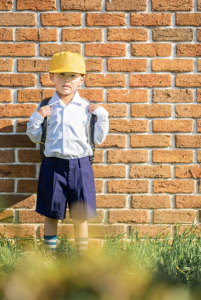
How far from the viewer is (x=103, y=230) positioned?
7.00 feet

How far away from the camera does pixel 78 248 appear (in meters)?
1.88

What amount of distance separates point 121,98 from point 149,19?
24.1 inches

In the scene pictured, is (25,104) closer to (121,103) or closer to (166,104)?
(121,103)

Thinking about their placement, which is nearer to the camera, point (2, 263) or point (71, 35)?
point (2, 263)

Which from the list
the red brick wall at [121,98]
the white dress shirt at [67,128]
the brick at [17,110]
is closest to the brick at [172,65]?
the red brick wall at [121,98]

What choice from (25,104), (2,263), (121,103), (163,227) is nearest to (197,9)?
(121,103)

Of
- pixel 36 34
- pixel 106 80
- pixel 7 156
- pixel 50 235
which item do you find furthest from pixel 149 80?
pixel 50 235

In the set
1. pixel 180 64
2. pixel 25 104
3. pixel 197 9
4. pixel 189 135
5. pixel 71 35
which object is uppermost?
pixel 197 9

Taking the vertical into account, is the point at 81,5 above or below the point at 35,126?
above

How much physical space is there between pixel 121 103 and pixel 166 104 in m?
0.34

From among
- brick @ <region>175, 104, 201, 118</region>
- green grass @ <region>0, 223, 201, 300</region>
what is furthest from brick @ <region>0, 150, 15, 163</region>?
brick @ <region>175, 104, 201, 118</region>

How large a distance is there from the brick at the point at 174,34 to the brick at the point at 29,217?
63.3 inches

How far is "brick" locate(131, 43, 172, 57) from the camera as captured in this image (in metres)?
2.04

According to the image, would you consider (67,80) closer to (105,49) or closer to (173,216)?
(105,49)
